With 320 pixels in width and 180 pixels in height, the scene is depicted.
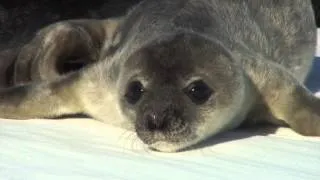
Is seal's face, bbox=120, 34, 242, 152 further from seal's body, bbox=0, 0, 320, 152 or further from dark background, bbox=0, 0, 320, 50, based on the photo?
dark background, bbox=0, 0, 320, 50

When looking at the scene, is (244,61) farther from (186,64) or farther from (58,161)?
(58,161)

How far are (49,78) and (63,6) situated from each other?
0.97 m

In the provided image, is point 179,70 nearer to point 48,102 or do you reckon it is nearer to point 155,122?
point 155,122

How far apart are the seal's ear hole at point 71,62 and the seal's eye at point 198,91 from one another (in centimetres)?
130

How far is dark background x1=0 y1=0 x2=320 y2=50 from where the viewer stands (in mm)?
4965

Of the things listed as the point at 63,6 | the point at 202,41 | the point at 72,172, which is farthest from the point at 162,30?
Result: the point at 63,6

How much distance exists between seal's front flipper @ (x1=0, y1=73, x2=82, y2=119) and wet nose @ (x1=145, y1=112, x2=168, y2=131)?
30.6 inches

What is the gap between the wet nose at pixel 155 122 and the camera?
9.82ft

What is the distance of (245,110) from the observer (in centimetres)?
349

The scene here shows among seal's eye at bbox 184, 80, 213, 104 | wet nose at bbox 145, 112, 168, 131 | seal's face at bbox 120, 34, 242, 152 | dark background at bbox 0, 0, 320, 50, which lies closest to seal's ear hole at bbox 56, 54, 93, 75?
dark background at bbox 0, 0, 320, 50

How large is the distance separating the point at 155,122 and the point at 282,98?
0.75 meters

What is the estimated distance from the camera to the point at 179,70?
3.12 meters

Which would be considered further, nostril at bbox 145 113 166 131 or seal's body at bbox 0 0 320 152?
seal's body at bbox 0 0 320 152

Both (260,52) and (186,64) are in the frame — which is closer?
(186,64)
